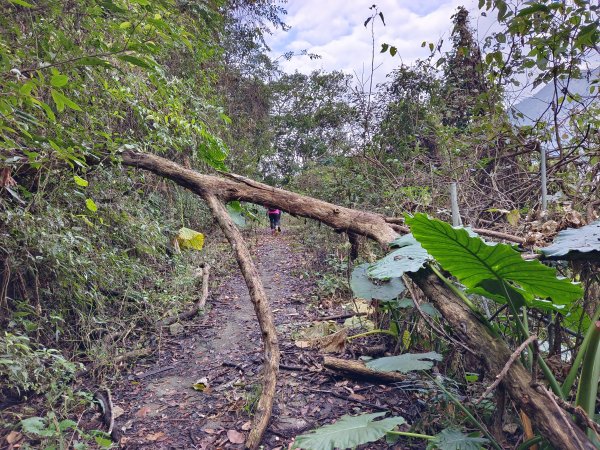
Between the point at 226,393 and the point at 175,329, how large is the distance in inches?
51.9

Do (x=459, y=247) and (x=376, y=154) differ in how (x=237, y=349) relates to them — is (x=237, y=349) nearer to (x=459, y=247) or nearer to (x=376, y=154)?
(x=459, y=247)

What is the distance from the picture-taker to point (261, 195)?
9.09ft

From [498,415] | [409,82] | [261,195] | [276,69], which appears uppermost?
[276,69]

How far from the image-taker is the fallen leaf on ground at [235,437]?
201cm

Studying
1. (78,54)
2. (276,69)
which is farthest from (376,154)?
(276,69)

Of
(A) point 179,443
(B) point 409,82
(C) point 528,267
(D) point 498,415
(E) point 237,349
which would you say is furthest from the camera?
(B) point 409,82

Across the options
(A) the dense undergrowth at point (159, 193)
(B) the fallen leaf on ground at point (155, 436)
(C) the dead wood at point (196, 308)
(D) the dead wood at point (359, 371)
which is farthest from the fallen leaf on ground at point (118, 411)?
(D) the dead wood at point (359, 371)

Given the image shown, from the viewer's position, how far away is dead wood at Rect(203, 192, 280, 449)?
1984 millimetres

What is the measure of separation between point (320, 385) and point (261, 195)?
4.96 feet

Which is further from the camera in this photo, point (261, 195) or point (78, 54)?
point (261, 195)

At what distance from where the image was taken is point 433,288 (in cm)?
157

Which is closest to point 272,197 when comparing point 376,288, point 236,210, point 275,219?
point 236,210

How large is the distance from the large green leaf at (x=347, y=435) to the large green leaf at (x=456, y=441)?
0.62 feet

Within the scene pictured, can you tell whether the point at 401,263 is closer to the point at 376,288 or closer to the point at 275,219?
the point at 376,288
